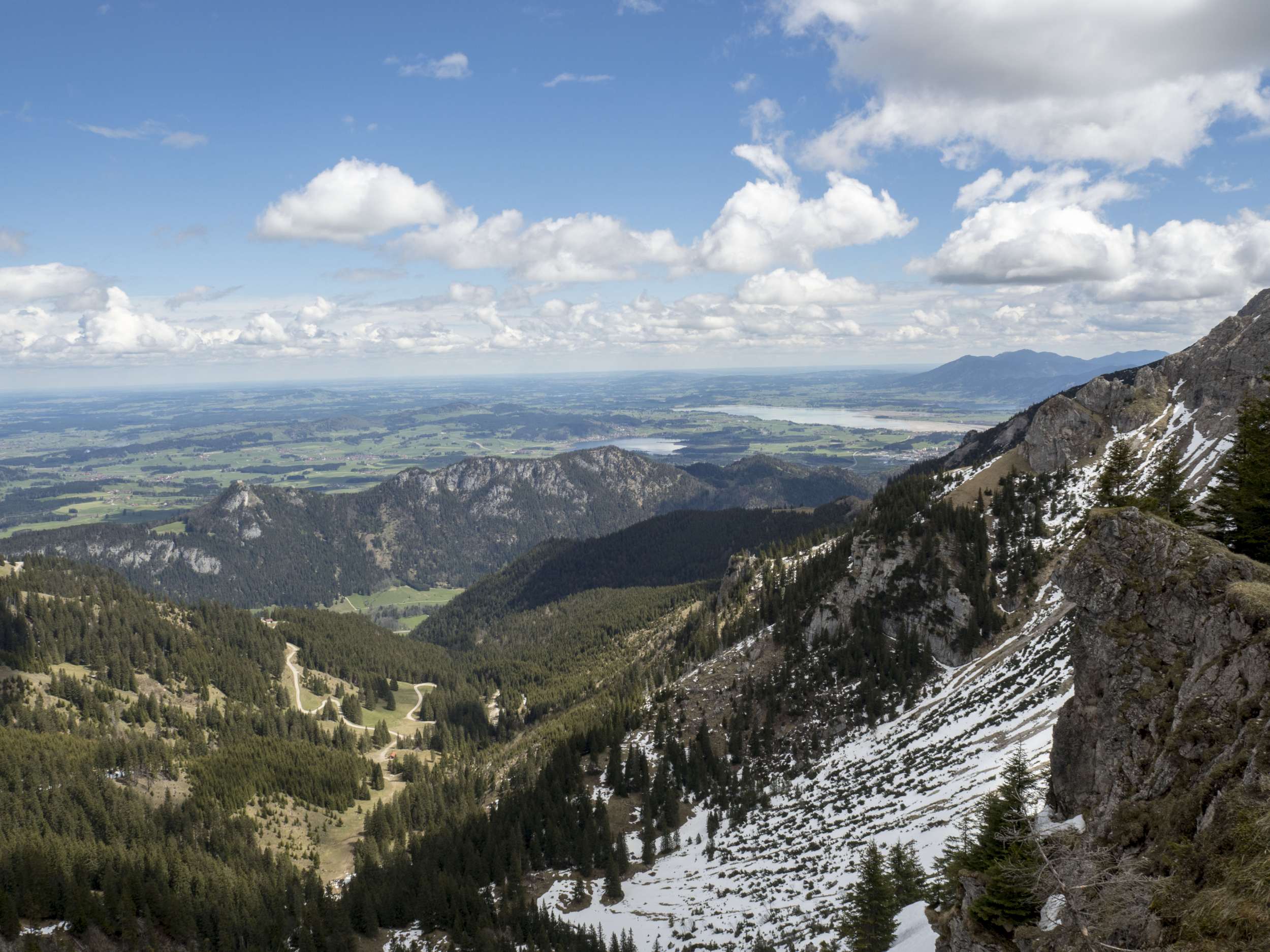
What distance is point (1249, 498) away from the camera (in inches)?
1459

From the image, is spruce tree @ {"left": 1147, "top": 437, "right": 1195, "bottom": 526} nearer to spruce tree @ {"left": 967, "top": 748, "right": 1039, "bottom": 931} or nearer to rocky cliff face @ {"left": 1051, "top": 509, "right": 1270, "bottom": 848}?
rocky cliff face @ {"left": 1051, "top": 509, "right": 1270, "bottom": 848}

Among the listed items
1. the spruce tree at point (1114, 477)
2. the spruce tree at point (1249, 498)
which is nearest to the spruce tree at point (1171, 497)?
the spruce tree at point (1249, 498)

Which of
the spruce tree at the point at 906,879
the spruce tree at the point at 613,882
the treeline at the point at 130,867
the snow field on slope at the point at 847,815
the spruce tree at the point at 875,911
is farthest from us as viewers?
the spruce tree at the point at 613,882

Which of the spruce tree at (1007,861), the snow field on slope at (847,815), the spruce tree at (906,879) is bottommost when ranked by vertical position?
the snow field on slope at (847,815)

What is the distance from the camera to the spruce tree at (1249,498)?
36625mm

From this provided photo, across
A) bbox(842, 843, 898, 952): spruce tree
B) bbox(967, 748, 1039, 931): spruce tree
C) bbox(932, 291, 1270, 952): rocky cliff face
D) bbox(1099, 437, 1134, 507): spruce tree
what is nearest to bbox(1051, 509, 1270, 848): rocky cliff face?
bbox(932, 291, 1270, 952): rocky cliff face

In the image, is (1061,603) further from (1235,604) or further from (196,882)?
(196,882)

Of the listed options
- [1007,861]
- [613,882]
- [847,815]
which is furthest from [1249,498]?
[613,882]

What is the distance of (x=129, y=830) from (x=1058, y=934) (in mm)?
144418

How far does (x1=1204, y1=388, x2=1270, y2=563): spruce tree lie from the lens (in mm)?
36625

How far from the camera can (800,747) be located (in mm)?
99000

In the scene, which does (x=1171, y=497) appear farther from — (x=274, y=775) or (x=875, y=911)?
(x=274, y=775)

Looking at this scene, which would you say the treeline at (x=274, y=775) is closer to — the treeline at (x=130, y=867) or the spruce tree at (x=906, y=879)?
the treeline at (x=130, y=867)

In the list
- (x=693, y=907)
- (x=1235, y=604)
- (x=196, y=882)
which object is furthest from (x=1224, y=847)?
(x=196, y=882)
